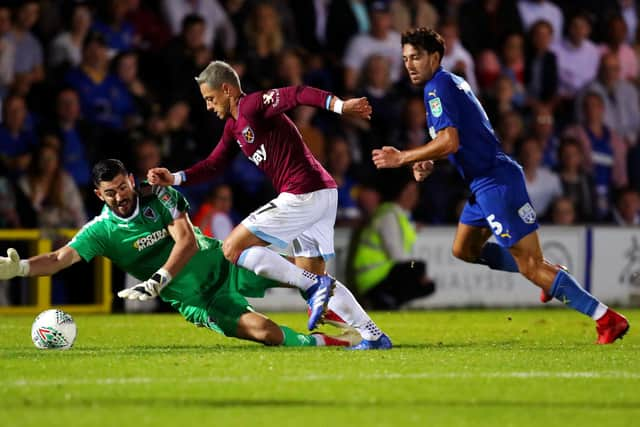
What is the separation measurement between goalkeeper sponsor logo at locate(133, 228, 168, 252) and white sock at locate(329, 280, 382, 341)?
4.80ft

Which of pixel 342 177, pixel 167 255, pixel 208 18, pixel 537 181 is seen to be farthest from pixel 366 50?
pixel 167 255

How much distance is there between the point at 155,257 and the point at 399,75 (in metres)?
8.62

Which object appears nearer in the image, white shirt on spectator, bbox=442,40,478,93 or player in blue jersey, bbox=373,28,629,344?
player in blue jersey, bbox=373,28,629,344

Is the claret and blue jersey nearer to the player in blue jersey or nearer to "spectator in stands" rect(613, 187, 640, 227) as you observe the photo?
the player in blue jersey

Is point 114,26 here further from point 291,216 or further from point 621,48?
point 621,48

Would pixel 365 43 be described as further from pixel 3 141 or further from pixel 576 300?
pixel 576 300

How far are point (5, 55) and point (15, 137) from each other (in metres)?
1.06

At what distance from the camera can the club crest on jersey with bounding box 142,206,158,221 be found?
9.55 meters

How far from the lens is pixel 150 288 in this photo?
8.69 m

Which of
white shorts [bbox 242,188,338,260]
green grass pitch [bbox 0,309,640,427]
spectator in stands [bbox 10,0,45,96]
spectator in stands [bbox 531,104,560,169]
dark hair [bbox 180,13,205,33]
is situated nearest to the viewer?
green grass pitch [bbox 0,309,640,427]

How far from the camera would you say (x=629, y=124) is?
18641mm

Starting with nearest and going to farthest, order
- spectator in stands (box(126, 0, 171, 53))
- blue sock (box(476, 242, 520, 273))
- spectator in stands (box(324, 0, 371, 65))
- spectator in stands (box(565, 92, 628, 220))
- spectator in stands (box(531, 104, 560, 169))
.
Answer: blue sock (box(476, 242, 520, 273)) → spectator in stands (box(126, 0, 171, 53)) → spectator in stands (box(324, 0, 371, 65)) → spectator in stands (box(531, 104, 560, 169)) → spectator in stands (box(565, 92, 628, 220))

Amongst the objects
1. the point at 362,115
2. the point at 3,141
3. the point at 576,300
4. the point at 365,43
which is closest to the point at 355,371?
the point at 362,115

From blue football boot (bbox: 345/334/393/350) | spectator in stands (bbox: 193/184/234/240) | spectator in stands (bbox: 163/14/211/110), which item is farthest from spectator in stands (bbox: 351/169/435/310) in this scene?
blue football boot (bbox: 345/334/393/350)
